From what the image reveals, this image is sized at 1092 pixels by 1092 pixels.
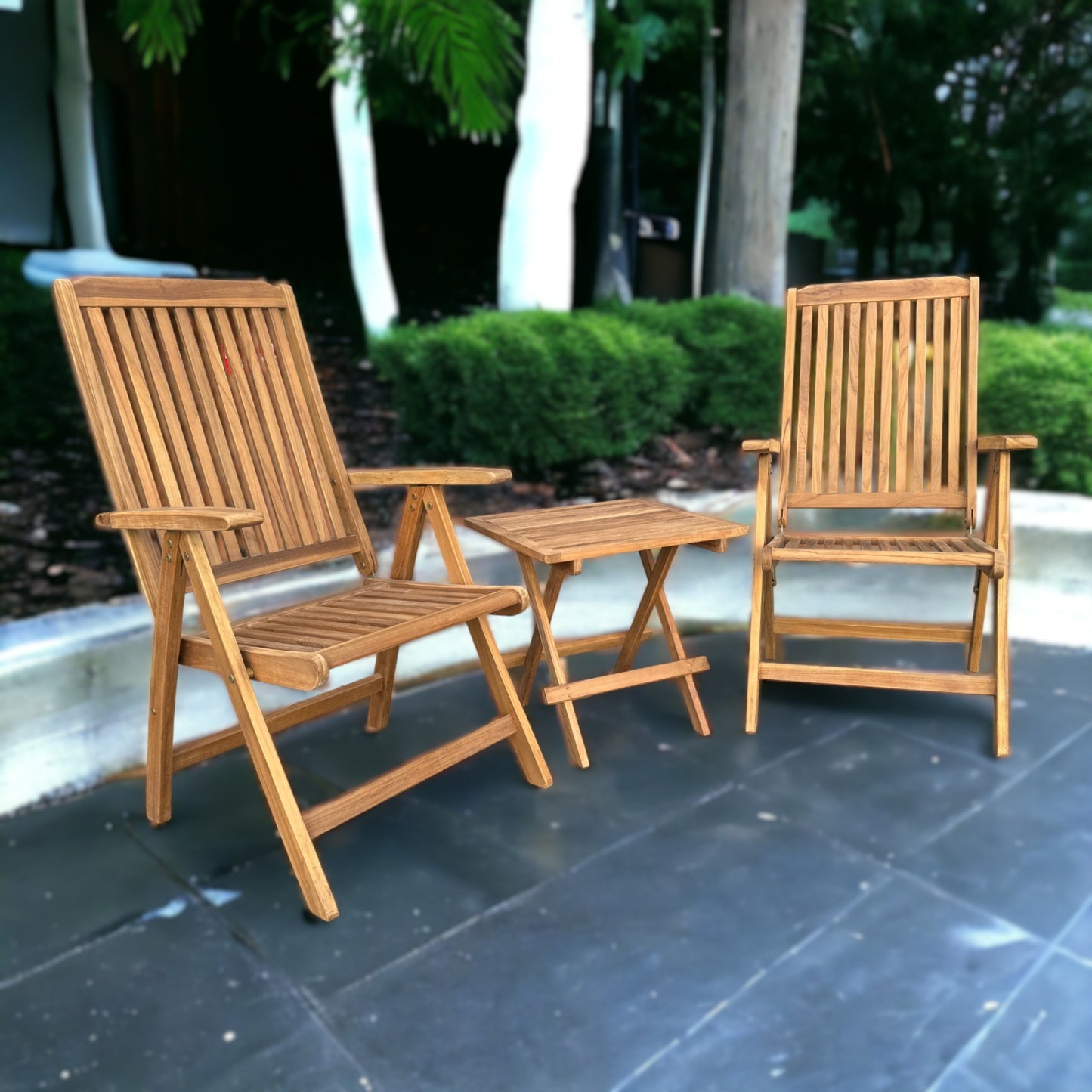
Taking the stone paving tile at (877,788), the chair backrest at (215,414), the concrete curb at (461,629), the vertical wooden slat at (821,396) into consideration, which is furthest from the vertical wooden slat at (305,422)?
the vertical wooden slat at (821,396)

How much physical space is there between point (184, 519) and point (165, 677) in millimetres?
419

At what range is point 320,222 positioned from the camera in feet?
11.3

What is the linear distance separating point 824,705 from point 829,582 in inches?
42.8

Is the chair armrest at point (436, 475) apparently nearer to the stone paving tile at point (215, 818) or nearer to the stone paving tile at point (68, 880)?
the stone paving tile at point (215, 818)

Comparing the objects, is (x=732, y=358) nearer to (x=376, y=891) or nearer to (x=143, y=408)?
(x=143, y=408)

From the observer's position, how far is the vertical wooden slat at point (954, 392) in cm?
280

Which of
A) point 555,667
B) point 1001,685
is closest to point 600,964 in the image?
point 555,667

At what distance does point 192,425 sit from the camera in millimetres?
2266

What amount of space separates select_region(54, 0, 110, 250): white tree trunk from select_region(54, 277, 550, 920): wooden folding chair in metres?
0.95

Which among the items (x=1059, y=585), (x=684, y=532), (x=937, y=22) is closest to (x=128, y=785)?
(x=684, y=532)

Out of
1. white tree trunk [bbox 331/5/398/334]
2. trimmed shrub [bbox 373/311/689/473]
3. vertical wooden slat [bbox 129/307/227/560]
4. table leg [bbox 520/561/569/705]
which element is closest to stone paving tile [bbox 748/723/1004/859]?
table leg [bbox 520/561/569/705]

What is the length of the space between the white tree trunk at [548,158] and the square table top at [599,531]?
1546 mm

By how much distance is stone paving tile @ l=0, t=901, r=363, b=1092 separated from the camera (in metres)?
1.49

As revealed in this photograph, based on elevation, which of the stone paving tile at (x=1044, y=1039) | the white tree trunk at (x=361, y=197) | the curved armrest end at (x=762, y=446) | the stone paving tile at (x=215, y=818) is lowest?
the stone paving tile at (x=215, y=818)
